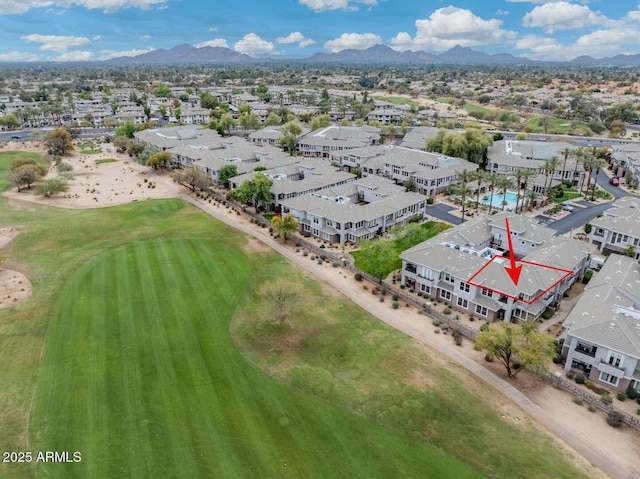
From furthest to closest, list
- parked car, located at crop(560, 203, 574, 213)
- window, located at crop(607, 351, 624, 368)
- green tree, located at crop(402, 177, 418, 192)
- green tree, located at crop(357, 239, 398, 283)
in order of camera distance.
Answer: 1. green tree, located at crop(402, 177, 418, 192)
2. parked car, located at crop(560, 203, 574, 213)
3. green tree, located at crop(357, 239, 398, 283)
4. window, located at crop(607, 351, 624, 368)

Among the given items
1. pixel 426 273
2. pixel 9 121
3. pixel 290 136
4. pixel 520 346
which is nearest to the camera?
pixel 520 346

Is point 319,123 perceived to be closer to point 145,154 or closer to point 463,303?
point 145,154

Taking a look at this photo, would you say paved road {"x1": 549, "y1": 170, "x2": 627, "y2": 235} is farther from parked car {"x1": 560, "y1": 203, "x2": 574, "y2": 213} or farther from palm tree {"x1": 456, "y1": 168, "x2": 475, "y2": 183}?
palm tree {"x1": 456, "y1": 168, "x2": 475, "y2": 183}

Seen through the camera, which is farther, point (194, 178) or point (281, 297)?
point (194, 178)

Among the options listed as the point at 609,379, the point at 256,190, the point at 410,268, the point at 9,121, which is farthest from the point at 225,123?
the point at 609,379

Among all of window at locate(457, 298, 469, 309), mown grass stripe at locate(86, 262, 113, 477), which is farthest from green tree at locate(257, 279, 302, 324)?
window at locate(457, 298, 469, 309)
